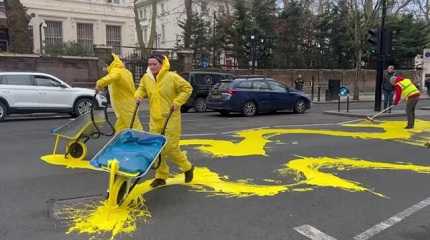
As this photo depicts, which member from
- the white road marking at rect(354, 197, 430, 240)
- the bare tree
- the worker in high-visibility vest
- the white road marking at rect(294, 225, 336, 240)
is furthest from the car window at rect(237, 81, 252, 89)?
the bare tree

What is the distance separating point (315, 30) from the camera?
44.6 meters

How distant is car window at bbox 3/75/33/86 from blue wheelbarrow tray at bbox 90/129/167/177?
12.9 m

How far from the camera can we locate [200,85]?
866 inches

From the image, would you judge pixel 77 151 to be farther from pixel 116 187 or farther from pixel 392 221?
pixel 392 221

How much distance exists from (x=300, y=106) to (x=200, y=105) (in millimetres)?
4009

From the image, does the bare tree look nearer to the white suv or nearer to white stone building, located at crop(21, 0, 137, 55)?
white stone building, located at crop(21, 0, 137, 55)

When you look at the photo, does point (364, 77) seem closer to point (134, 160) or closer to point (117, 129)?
point (117, 129)

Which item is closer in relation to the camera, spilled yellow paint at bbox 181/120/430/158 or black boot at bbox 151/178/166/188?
black boot at bbox 151/178/166/188

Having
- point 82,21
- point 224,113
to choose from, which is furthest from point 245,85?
point 82,21

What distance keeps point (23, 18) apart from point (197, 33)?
43.4 ft

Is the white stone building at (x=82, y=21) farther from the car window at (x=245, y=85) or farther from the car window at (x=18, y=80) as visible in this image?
the car window at (x=245, y=85)

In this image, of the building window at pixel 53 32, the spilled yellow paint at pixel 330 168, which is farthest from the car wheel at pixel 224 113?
the building window at pixel 53 32

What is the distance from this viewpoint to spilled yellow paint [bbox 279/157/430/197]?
7.67 metres

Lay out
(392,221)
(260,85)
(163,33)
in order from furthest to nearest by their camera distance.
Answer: (163,33) < (260,85) < (392,221)
